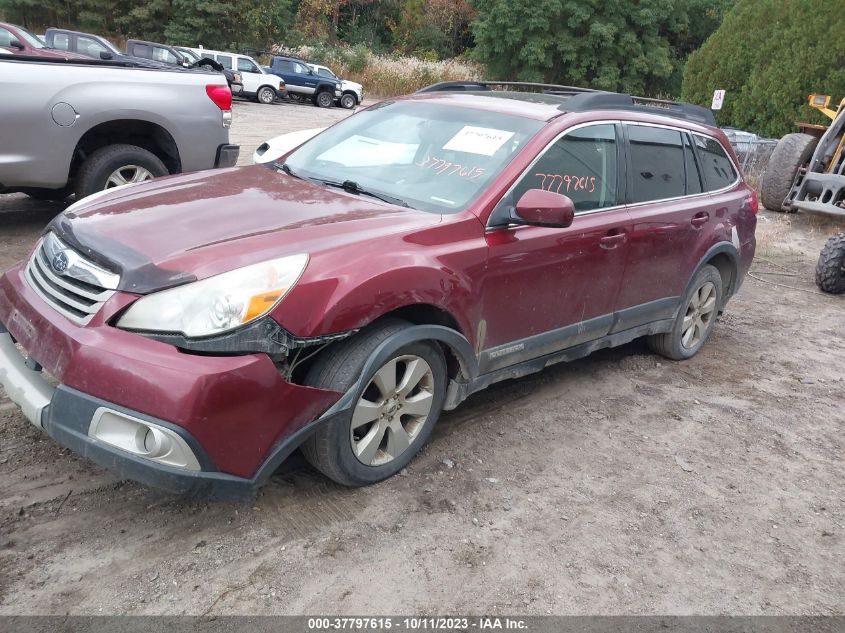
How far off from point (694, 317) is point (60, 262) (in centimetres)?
409

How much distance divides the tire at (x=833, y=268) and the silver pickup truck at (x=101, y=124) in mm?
→ 5817

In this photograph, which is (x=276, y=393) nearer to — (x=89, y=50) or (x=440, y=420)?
(x=440, y=420)

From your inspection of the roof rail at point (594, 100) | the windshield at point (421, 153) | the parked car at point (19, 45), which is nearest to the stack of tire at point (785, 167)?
the roof rail at point (594, 100)

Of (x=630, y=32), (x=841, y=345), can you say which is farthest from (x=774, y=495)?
(x=630, y=32)

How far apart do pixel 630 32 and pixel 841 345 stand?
3723 cm

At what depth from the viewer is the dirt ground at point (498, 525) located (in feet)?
8.94

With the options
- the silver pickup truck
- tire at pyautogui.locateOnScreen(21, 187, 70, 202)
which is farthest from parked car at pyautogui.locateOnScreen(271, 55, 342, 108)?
tire at pyautogui.locateOnScreen(21, 187, 70, 202)

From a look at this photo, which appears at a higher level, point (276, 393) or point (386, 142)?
point (386, 142)

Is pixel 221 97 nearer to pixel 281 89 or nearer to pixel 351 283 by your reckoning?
pixel 351 283

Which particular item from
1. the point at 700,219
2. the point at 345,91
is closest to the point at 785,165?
the point at 700,219

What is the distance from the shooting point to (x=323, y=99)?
28.0 metres

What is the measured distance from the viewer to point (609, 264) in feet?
13.9

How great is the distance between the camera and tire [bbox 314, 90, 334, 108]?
91.8 feet

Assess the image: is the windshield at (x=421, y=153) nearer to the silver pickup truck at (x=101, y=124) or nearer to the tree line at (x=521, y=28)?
the silver pickup truck at (x=101, y=124)
